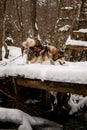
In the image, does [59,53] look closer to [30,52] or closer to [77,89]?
[30,52]

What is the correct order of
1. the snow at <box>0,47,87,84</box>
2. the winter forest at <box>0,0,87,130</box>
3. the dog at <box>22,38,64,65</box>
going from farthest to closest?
1. the dog at <box>22,38,64,65</box>
2. the winter forest at <box>0,0,87,130</box>
3. the snow at <box>0,47,87,84</box>

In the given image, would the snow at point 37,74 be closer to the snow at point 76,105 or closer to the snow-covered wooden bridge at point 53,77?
the snow-covered wooden bridge at point 53,77

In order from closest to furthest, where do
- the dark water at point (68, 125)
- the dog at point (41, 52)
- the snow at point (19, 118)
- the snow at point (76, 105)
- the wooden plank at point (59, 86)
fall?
the wooden plank at point (59, 86), the snow at point (19, 118), the dark water at point (68, 125), the dog at point (41, 52), the snow at point (76, 105)

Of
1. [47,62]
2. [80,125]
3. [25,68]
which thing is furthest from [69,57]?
[25,68]

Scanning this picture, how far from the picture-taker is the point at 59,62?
1059 centimetres

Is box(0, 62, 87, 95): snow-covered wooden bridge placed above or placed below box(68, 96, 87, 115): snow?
above

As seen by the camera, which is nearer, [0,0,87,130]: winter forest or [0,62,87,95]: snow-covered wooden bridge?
[0,62,87,95]: snow-covered wooden bridge

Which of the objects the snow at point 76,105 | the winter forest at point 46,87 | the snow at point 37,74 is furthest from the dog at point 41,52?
the snow at point 76,105

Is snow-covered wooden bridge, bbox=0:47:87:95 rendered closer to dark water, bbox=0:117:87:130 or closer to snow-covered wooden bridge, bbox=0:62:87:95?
snow-covered wooden bridge, bbox=0:62:87:95

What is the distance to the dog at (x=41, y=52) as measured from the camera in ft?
33.6

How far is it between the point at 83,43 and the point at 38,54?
2252mm

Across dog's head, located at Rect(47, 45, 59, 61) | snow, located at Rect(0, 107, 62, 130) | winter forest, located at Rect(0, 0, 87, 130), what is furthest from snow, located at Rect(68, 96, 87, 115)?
snow, located at Rect(0, 107, 62, 130)

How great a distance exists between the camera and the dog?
1025 cm

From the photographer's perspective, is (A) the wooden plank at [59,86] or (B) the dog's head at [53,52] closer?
(A) the wooden plank at [59,86]
